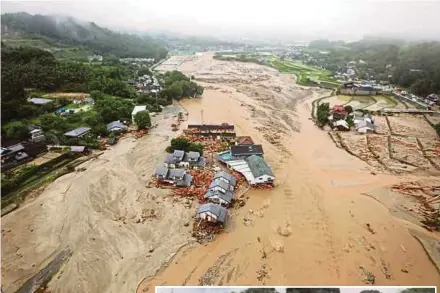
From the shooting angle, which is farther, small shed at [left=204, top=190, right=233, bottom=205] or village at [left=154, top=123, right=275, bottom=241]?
small shed at [left=204, top=190, right=233, bottom=205]

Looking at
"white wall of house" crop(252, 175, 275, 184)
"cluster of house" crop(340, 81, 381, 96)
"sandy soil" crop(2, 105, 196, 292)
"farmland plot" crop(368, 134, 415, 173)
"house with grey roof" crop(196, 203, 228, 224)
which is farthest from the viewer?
"cluster of house" crop(340, 81, 381, 96)

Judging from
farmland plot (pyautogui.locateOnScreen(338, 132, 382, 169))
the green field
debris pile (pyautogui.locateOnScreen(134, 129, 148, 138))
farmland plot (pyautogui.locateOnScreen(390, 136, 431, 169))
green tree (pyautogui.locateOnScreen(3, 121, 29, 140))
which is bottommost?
the green field

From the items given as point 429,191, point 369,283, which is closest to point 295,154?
point 429,191

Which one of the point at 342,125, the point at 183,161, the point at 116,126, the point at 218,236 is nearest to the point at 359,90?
the point at 342,125

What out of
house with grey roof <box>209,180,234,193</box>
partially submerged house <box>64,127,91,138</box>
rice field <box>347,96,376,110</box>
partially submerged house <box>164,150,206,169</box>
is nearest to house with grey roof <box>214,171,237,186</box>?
house with grey roof <box>209,180,234,193</box>

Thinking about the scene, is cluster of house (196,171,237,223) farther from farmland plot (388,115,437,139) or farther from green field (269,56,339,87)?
green field (269,56,339,87)
